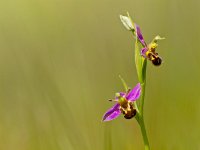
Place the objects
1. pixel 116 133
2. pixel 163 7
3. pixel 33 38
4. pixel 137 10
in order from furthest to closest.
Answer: pixel 137 10 → pixel 33 38 → pixel 163 7 → pixel 116 133

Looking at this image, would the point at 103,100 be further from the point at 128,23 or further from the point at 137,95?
the point at 137,95

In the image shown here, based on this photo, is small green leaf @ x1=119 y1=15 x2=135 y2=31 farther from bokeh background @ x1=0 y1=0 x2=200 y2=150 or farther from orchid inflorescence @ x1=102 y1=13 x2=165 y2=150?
bokeh background @ x1=0 y1=0 x2=200 y2=150

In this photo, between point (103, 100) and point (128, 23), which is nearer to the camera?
point (128, 23)

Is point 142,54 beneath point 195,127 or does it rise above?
above

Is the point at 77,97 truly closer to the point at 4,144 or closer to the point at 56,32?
the point at 4,144

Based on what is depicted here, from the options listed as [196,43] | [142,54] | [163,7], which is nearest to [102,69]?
[163,7]

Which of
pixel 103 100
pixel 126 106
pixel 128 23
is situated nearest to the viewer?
pixel 126 106

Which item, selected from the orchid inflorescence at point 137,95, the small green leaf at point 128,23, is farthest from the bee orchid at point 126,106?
the small green leaf at point 128,23

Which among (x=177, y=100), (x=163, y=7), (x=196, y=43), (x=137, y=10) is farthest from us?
(x=137, y=10)

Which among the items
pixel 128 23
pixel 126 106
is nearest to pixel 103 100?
pixel 128 23
